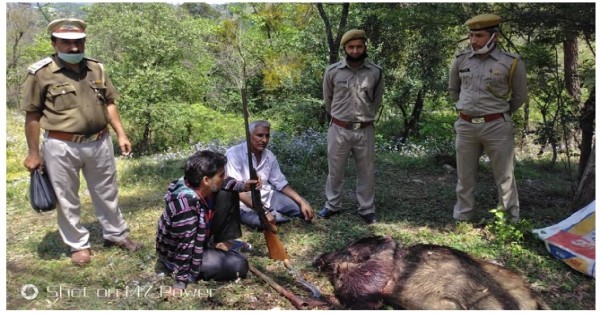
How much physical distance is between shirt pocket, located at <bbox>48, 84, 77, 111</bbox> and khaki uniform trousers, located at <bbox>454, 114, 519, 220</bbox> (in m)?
3.33

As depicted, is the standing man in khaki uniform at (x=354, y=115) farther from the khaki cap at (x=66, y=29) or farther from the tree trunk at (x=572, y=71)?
the tree trunk at (x=572, y=71)

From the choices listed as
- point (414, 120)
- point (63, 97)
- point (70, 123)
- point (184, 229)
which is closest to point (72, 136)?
point (70, 123)

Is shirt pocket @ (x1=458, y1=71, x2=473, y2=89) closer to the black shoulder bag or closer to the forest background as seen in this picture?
the forest background

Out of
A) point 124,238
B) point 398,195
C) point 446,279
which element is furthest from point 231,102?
point 446,279

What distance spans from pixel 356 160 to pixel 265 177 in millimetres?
983

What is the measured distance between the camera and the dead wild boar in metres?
3.00

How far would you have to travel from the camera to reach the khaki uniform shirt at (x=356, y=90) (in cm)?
468

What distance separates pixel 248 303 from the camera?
3195 mm

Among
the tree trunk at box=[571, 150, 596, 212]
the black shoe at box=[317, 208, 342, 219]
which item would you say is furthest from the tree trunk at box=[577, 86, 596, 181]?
the black shoe at box=[317, 208, 342, 219]

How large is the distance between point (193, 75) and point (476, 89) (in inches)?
540

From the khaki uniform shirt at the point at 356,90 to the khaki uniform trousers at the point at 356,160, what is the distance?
151 mm

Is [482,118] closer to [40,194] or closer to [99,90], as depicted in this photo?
[99,90]

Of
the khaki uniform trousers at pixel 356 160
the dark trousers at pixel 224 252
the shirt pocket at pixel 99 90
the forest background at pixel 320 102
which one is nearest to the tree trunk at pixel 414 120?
the forest background at pixel 320 102
